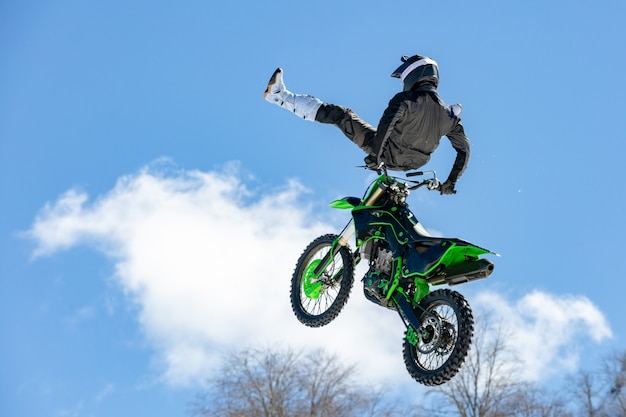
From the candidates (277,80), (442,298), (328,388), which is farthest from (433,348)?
(328,388)

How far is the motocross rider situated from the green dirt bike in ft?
0.83

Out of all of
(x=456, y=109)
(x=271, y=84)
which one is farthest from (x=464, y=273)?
(x=271, y=84)

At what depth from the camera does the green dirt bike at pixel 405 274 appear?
7633 millimetres

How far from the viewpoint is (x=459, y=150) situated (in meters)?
9.34

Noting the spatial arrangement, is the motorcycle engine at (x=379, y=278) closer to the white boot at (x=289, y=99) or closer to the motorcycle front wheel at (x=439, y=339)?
the motorcycle front wheel at (x=439, y=339)

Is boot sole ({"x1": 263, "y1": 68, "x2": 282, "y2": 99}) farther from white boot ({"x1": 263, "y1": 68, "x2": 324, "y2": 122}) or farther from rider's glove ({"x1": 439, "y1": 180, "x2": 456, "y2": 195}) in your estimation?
rider's glove ({"x1": 439, "y1": 180, "x2": 456, "y2": 195})

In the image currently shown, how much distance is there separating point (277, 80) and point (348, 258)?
2159 mm

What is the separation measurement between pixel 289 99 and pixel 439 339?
323 centimetres

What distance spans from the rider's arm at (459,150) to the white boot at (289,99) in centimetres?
148

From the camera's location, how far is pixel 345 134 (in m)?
9.10

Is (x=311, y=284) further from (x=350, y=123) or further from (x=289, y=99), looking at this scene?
(x=289, y=99)

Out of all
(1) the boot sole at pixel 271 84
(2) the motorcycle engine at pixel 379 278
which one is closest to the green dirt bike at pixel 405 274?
(2) the motorcycle engine at pixel 379 278

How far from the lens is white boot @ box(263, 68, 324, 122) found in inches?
362

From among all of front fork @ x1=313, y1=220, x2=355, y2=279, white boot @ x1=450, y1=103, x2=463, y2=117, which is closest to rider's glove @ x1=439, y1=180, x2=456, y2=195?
white boot @ x1=450, y1=103, x2=463, y2=117
